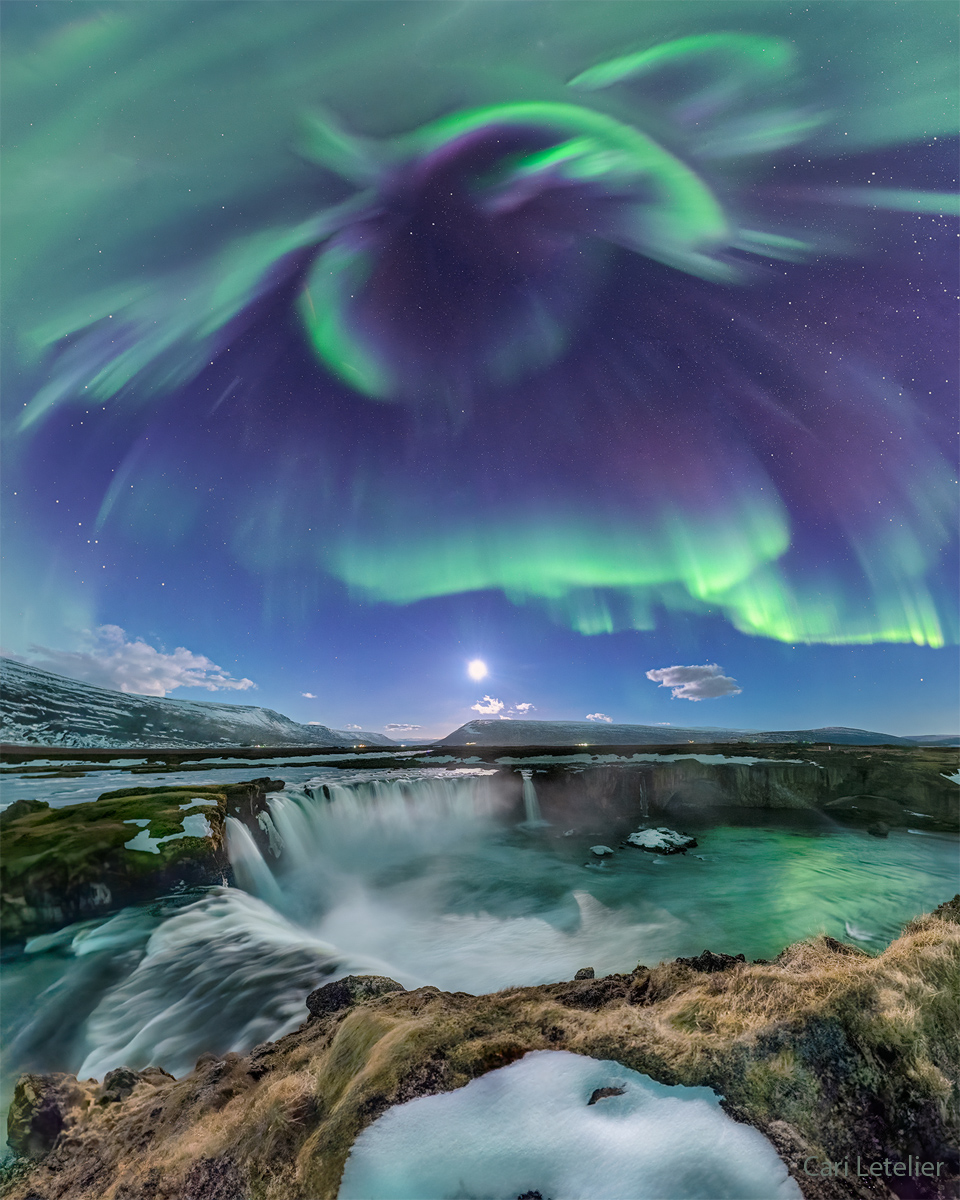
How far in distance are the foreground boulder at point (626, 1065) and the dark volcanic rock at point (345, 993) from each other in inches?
64.7

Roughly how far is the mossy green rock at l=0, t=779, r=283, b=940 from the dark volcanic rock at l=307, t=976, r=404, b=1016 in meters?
14.6

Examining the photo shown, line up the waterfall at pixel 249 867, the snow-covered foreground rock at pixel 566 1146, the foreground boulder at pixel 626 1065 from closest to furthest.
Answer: the snow-covered foreground rock at pixel 566 1146 < the foreground boulder at pixel 626 1065 < the waterfall at pixel 249 867

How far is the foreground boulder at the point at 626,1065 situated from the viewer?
4.11 metres

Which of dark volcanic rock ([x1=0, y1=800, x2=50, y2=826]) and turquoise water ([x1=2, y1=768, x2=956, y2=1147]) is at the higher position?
dark volcanic rock ([x1=0, y1=800, x2=50, y2=826])

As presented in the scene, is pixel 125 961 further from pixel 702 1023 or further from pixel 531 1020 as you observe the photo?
pixel 702 1023

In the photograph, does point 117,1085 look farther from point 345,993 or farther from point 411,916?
point 411,916

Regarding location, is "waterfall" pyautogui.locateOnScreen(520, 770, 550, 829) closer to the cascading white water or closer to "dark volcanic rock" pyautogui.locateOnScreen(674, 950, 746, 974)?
the cascading white water

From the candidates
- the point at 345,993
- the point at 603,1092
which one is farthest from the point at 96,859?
the point at 603,1092

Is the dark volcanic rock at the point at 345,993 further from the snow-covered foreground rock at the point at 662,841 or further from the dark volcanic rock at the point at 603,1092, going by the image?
the snow-covered foreground rock at the point at 662,841

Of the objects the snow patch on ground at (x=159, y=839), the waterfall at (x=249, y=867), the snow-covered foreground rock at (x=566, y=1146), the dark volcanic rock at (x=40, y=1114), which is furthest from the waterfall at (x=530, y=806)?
the snow-covered foreground rock at (x=566, y=1146)

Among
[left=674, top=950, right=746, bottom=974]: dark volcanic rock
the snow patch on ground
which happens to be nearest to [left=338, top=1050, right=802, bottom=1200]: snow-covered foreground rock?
[left=674, top=950, right=746, bottom=974]: dark volcanic rock

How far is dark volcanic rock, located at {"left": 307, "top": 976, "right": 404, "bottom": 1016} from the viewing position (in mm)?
8289

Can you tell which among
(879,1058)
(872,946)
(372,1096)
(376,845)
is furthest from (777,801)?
(372,1096)

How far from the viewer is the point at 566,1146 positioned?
12.5 ft
